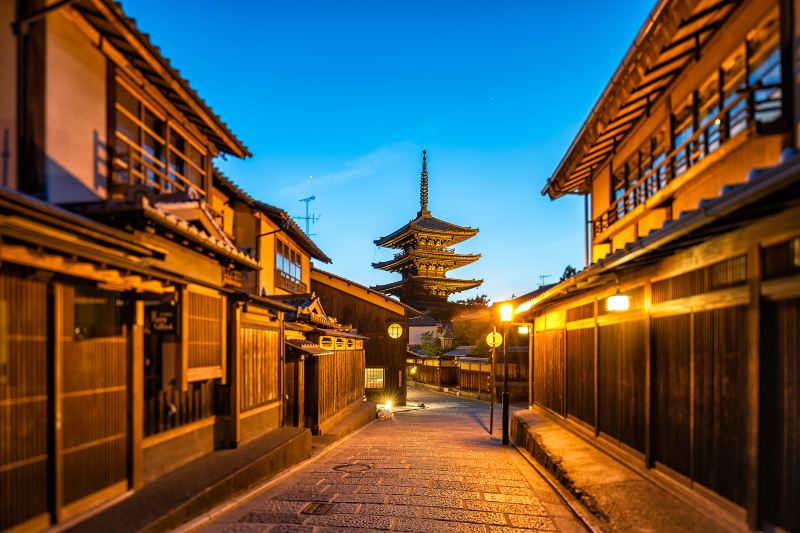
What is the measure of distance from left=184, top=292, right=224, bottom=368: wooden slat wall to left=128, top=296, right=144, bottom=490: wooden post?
1115mm

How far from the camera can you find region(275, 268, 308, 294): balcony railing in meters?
21.5

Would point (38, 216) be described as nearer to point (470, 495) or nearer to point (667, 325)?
point (470, 495)

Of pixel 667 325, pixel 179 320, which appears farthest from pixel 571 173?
pixel 179 320

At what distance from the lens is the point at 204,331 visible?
1004 cm

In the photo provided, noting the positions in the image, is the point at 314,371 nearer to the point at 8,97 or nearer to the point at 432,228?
the point at 8,97

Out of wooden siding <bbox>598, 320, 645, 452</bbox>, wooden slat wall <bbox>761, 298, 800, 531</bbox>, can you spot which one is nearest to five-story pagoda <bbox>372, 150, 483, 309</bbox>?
wooden siding <bbox>598, 320, 645, 452</bbox>

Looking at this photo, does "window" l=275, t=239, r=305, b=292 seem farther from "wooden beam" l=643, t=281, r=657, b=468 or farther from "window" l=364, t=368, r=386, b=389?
"wooden beam" l=643, t=281, r=657, b=468

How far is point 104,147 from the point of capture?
26.7 feet

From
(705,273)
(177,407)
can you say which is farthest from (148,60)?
(705,273)

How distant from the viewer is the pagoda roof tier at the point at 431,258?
186ft

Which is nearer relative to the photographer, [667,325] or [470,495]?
[667,325]

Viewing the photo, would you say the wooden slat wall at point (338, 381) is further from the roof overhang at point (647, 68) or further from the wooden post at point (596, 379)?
the roof overhang at point (647, 68)

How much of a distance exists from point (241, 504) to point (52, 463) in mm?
3375

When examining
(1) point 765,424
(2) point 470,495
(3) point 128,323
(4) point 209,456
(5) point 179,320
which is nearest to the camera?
(1) point 765,424
